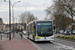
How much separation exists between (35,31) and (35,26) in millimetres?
671

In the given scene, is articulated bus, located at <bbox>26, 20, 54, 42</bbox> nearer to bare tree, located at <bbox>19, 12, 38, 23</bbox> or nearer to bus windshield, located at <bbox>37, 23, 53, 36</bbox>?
bus windshield, located at <bbox>37, 23, 53, 36</bbox>

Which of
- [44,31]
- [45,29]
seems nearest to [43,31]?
[44,31]

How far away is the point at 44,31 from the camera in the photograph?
742 inches

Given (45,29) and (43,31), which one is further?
(45,29)

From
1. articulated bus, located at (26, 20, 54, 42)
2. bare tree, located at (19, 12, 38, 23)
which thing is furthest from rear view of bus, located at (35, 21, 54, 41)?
bare tree, located at (19, 12, 38, 23)

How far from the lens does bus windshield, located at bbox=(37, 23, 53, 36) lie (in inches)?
739

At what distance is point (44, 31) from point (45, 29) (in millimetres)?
367

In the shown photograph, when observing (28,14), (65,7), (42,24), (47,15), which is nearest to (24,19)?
(28,14)

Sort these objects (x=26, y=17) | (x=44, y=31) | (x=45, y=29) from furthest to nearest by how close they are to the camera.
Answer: (x=26, y=17), (x=45, y=29), (x=44, y=31)

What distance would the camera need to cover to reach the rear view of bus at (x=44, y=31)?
1870cm

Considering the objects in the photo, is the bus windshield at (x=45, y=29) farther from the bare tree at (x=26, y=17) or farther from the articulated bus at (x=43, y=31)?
the bare tree at (x=26, y=17)

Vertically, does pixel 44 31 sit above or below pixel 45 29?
below

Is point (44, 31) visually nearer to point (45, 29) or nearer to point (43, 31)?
point (43, 31)

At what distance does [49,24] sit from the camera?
19.4 meters
